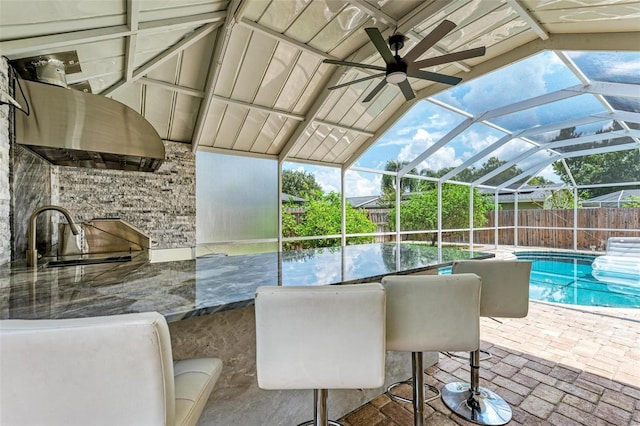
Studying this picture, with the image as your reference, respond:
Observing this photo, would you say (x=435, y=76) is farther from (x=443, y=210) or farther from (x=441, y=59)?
(x=443, y=210)

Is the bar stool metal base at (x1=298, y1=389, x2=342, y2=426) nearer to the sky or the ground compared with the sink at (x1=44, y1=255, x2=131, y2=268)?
nearer to the ground

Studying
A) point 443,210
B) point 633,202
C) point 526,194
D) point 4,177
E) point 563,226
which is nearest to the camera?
point 4,177

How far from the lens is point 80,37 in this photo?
229cm

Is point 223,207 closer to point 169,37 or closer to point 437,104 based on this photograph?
point 169,37

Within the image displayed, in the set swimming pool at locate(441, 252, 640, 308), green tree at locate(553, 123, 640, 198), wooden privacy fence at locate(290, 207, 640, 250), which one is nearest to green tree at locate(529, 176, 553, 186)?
green tree at locate(553, 123, 640, 198)

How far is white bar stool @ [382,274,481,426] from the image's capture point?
1.49 metres

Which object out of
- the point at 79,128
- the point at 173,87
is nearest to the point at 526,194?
the point at 173,87

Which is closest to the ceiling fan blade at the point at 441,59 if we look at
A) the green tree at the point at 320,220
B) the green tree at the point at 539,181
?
the green tree at the point at 320,220

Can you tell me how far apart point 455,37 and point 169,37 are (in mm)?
3537

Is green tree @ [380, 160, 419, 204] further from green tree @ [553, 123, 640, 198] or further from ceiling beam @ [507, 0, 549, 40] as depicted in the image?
ceiling beam @ [507, 0, 549, 40]

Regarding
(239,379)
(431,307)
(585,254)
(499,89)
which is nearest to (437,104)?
(499,89)

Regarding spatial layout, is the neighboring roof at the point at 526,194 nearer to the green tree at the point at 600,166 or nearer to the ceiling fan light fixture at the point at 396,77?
the green tree at the point at 600,166

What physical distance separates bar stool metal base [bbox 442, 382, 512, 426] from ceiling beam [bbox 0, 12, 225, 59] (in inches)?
154

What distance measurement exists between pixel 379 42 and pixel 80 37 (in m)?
2.46
